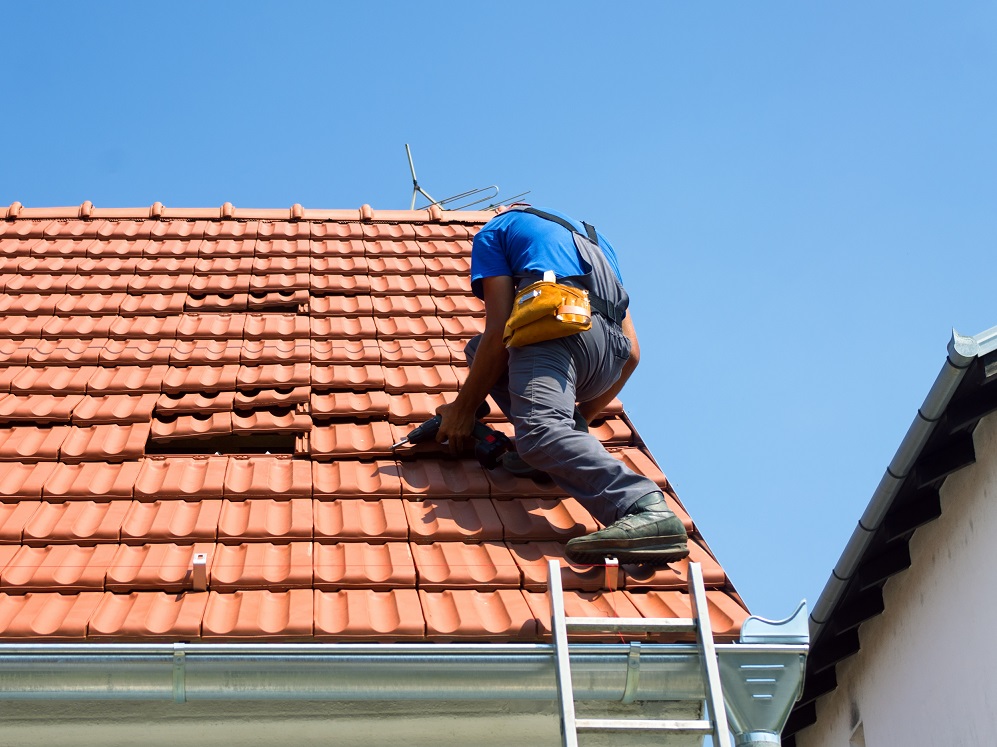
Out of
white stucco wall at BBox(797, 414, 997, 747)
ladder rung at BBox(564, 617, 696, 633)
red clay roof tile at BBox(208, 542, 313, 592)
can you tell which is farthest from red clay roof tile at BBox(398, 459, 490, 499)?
white stucco wall at BBox(797, 414, 997, 747)

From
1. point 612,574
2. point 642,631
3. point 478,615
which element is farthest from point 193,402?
point 642,631

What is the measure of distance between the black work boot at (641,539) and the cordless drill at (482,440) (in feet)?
2.89

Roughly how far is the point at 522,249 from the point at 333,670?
6.46ft

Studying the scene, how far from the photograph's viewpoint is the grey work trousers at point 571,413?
4332 millimetres

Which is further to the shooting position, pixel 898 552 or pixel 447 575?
pixel 898 552

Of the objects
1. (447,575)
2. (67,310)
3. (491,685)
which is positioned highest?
(67,310)

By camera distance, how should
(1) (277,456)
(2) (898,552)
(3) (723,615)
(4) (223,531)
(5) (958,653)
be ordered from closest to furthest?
(3) (723,615) < (4) (223,531) < (1) (277,456) < (5) (958,653) < (2) (898,552)

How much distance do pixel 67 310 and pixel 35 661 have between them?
318 cm

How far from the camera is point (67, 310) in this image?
20.4ft

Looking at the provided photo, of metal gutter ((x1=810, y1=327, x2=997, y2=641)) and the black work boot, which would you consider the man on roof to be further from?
metal gutter ((x1=810, y1=327, x2=997, y2=641))

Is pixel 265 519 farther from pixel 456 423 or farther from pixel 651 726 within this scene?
pixel 651 726

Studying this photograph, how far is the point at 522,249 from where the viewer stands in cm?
485

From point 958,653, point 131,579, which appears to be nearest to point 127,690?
point 131,579

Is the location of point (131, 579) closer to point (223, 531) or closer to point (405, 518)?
point (223, 531)
